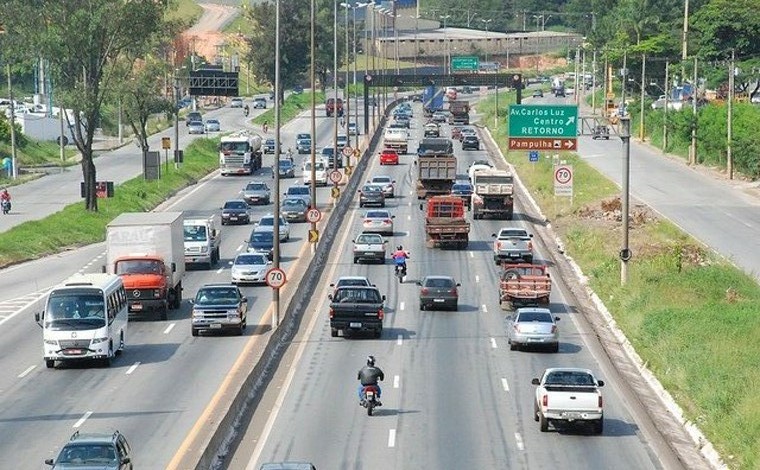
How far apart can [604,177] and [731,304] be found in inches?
2286

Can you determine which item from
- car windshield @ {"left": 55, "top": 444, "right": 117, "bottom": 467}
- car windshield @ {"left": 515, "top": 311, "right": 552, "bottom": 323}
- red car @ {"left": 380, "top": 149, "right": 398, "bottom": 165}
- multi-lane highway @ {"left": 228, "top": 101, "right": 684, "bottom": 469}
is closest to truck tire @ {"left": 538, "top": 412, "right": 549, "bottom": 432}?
multi-lane highway @ {"left": 228, "top": 101, "right": 684, "bottom": 469}

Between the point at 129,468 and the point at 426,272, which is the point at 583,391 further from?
the point at 426,272

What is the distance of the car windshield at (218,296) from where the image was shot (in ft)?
176

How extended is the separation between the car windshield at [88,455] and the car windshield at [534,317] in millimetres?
24765

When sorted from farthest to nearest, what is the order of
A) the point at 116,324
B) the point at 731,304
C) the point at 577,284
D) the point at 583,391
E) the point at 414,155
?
the point at 414,155 < the point at 577,284 < the point at 731,304 < the point at 116,324 < the point at 583,391

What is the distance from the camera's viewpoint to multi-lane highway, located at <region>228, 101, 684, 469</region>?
119 ft

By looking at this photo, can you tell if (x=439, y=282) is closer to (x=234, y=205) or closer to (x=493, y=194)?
(x=493, y=194)

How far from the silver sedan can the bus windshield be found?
13.3 meters

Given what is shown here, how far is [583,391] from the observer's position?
1519 inches

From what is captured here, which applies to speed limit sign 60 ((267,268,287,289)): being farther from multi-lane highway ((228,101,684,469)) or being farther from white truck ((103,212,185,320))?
white truck ((103,212,185,320))

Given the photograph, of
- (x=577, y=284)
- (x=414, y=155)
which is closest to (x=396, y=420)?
(x=577, y=284)

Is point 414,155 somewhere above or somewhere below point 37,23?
below

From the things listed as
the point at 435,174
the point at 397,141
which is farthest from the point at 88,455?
the point at 397,141

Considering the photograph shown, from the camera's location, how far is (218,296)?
53906mm
